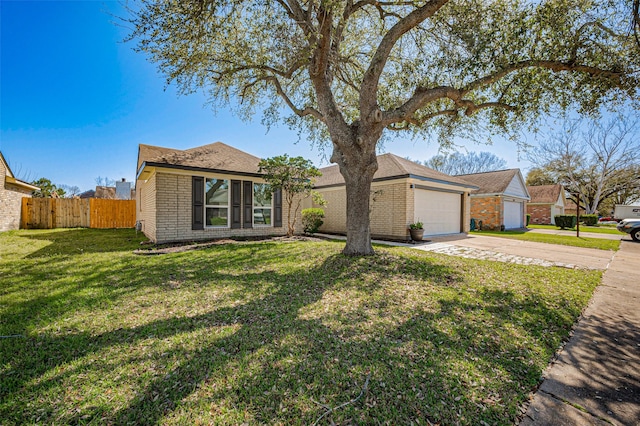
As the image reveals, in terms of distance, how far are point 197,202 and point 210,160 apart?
71.4 inches

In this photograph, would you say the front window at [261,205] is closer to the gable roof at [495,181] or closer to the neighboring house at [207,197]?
the neighboring house at [207,197]

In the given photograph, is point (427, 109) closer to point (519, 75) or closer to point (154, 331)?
point (519, 75)

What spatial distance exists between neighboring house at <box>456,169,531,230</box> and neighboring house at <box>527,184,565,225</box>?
10610 millimetres

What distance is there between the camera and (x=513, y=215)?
20.5 meters

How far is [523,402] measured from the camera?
2139mm

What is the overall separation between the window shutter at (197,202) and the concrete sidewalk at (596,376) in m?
10.1

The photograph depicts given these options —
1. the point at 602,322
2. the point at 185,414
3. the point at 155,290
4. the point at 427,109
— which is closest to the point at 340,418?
the point at 185,414

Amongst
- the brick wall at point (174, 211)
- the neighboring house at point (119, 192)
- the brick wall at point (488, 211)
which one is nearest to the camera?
the brick wall at point (174, 211)

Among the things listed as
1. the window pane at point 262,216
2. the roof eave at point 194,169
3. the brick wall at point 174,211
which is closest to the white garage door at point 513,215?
the window pane at point 262,216

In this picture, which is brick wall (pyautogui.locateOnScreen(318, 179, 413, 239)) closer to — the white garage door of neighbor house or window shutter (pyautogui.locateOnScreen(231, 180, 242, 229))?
the white garage door of neighbor house

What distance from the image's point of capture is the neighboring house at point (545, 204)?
2902 centimetres

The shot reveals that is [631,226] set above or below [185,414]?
above

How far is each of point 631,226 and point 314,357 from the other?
1915 cm

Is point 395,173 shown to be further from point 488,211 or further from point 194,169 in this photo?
point 488,211
